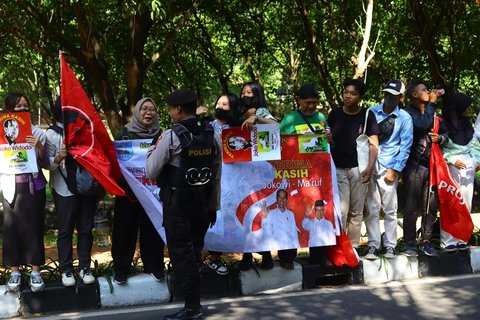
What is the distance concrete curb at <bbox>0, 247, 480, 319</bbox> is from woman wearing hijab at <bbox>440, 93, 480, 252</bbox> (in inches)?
7.7

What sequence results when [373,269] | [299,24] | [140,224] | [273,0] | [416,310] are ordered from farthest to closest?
[299,24] < [273,0] < [373,269] < [140,224] < [416,310]

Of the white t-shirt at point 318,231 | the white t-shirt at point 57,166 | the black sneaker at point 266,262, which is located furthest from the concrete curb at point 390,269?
the white t-shirt at point 57,166

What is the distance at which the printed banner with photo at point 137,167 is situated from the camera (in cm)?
598

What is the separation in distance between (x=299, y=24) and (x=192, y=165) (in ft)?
39.6

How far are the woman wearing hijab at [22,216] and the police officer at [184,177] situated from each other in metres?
1.07

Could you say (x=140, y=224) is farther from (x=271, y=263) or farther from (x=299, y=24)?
(x=299, y=24)

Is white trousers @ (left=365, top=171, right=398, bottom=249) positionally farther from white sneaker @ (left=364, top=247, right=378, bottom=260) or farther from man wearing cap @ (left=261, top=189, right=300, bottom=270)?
man wearing cap @ (left=261, top=189, right=300, bottom=270)

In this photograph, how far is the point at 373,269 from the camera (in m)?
6.73

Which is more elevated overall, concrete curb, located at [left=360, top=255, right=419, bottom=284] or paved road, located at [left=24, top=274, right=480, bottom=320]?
concrete curb, located at [left=360, top=255, right=419, bottom=284]

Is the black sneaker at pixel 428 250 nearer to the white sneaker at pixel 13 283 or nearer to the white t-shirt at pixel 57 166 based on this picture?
the white t-shirt at pixel 57 166

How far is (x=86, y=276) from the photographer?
588cm

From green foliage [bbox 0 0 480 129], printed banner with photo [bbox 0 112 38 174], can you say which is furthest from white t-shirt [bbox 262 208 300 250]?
green foliage [bbox 0 0 480 129]

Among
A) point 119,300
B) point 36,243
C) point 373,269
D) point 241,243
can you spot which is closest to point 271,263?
point 241,243

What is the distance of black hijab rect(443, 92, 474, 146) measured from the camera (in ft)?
23.0
